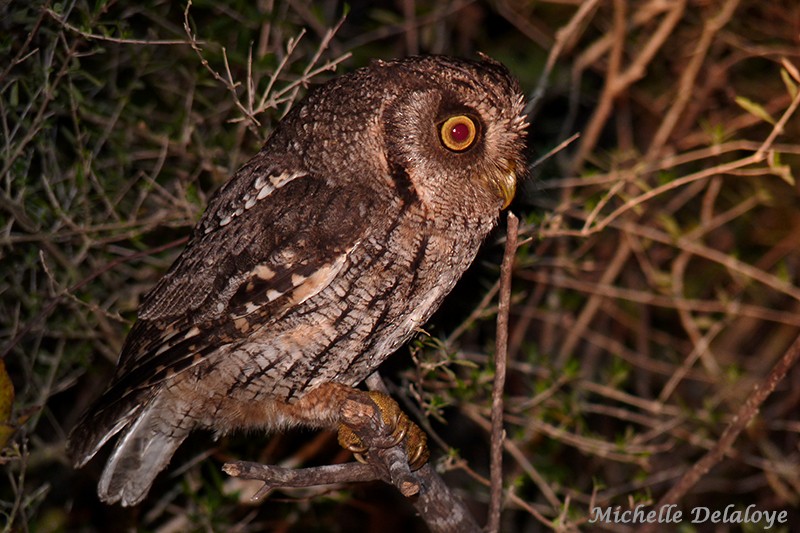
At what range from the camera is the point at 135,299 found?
287 centimetres

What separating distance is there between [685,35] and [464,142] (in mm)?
1864

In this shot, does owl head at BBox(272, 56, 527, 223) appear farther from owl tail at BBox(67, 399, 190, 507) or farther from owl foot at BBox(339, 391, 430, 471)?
owl tail at BBox(67, 399, 190, 507)

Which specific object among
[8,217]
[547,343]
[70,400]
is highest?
[8,217]

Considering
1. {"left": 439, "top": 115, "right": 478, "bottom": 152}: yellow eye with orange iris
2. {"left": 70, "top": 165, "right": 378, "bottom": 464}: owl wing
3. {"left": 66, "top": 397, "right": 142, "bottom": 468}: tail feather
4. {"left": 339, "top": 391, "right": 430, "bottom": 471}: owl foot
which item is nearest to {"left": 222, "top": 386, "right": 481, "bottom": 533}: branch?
{"left": 339, "top": 391, "right": 430, "bottom": 471}: owl foot

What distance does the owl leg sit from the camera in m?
2.16

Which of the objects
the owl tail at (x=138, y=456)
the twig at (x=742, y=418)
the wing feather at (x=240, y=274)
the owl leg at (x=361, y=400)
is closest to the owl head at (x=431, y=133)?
the wing feather at (x=240, y=274)

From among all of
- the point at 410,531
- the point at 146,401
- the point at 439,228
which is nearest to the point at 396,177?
the point at 439,228

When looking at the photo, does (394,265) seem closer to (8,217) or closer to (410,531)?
(8,217)

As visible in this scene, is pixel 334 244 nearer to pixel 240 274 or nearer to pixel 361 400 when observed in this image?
pixel 240 274

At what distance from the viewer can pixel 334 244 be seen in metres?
1.98

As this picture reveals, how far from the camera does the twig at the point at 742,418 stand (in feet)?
6.63

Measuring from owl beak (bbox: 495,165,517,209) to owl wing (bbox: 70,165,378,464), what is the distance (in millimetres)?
330

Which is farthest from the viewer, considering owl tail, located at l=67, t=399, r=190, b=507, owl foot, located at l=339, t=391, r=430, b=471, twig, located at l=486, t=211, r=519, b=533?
owl tail, located at l=67, t=399, r=190, b=507

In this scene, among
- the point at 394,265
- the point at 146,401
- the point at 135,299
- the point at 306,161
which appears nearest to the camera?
the point at 394,265
